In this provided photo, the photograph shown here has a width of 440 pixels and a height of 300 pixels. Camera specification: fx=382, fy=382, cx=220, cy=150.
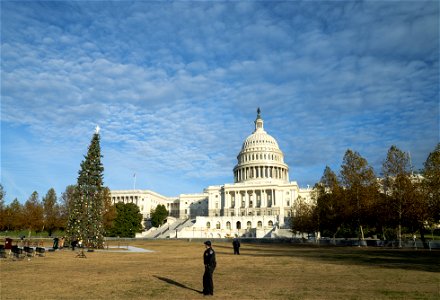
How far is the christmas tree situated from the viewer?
1753 inches

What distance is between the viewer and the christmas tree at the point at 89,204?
146ft

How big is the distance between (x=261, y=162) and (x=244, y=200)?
1826cm

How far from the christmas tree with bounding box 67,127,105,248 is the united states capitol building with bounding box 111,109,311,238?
2407 inches

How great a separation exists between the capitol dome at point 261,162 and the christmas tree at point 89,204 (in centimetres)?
10782

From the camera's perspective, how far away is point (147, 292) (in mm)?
15336

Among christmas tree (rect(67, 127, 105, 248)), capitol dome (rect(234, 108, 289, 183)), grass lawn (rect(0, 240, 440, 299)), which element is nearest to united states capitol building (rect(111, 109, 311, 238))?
capitol dome (rect(234, 108, 289, 183))

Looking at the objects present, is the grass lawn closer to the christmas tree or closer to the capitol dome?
the christmas tree

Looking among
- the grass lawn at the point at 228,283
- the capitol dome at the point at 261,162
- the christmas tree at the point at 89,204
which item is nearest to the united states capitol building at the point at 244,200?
the capitol dome at the point at 261,162

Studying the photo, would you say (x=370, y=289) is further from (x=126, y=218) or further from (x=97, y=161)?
(x=126, y=218)

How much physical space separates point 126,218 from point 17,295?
308 feet

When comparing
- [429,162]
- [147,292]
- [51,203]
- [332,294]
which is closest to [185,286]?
[147,292]

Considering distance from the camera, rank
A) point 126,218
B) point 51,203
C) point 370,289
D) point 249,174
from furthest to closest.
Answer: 1. point 249,174
2. point 126,218
3. point 51,203
4. point 370,289

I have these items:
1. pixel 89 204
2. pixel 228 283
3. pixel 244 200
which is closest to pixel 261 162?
pixel 244 200

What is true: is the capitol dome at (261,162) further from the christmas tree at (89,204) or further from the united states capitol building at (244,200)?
the christmas tree at (89,204)
